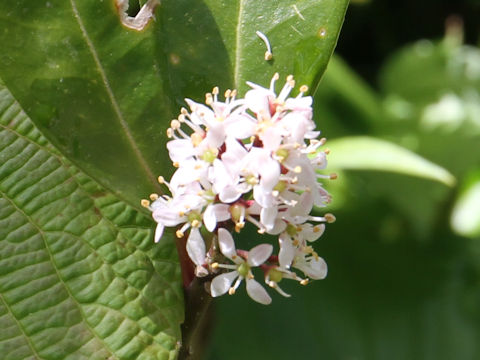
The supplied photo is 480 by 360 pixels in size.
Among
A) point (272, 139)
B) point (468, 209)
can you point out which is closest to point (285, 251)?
point (272, 139)

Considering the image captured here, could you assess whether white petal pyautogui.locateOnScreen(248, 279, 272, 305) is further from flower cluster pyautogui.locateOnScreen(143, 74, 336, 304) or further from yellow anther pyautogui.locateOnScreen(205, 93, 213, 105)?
yellow anther pyautogui.locateOnScreen(205, 93, 213, 105)

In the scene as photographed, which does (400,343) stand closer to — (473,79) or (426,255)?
(426,255)

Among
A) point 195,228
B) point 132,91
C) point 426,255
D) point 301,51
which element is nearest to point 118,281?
point 195,228

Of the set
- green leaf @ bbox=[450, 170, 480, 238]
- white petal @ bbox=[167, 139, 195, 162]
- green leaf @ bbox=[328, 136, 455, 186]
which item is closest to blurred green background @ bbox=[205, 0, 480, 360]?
green leaf @ bbox=[450, 170, 480, 238]

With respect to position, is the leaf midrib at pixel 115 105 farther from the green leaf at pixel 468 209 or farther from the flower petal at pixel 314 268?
the green leaf at pixel 468 209

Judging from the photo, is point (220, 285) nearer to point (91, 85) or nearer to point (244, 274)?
point (244, 274)

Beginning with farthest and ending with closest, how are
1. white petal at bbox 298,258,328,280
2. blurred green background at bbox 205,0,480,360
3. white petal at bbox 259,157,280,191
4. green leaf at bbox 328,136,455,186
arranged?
blurred green background at bbox 205,0,480,360 → green leaf at bbox 328,136,455,186 → white petal at bbox 298,258,328,280 → white petal at bbox 259,157,280,191

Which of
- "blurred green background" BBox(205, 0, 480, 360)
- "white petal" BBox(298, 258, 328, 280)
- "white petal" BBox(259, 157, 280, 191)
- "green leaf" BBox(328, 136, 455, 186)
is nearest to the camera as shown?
"white petal" BBox(259, 157, 280, 191)
